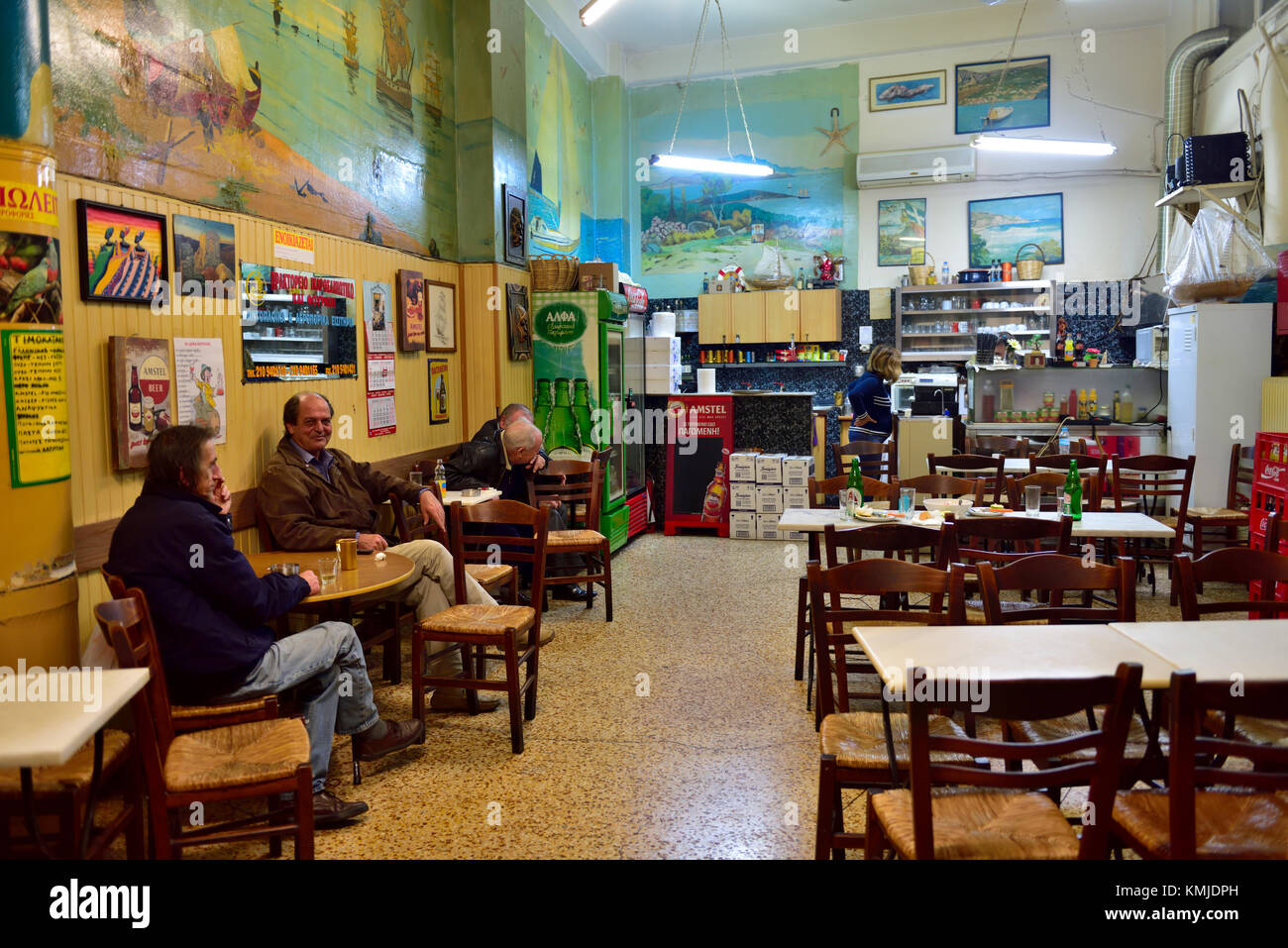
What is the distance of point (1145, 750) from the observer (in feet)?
8.22

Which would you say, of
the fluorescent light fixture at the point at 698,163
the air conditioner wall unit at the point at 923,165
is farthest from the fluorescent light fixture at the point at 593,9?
the air conditioner wall unit at the point at 923,165

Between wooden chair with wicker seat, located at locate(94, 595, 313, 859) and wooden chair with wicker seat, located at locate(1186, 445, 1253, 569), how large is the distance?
5.54 metres

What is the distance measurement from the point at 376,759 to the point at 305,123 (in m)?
3.49

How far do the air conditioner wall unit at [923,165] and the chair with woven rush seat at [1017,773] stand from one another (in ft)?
31.2

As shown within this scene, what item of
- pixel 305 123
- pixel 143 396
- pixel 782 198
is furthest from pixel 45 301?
pixel 782 198

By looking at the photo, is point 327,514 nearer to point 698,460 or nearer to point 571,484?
point 571,484

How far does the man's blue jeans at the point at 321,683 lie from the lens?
2.96 m

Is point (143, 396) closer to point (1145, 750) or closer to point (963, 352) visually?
point (1145, 750)

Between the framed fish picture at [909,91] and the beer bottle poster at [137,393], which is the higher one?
the framed fish picture at [909,91]

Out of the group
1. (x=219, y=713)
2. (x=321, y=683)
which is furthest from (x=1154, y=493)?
(x=219, y=713)

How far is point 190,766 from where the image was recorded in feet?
8.30

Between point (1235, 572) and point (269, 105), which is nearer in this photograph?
point (1235, 572)

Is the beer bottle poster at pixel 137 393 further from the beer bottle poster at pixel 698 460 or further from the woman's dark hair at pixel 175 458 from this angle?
the beer bottle poster at pixel 698 460

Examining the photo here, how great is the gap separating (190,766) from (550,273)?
18.3 feet
